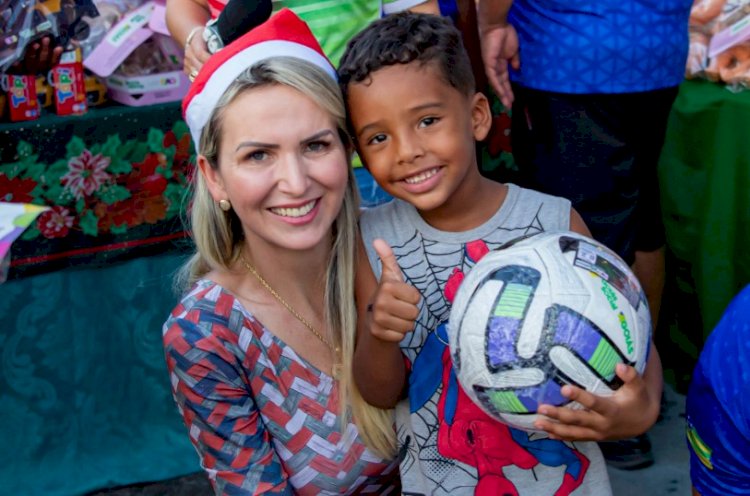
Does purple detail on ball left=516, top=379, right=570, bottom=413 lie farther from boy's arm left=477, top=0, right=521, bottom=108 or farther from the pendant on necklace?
boy's arm left=477, top=0, right=521, bottom=108

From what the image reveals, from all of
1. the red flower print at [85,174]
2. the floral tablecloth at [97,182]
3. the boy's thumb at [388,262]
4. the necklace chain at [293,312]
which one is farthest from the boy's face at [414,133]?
the red flower print at [85,174]

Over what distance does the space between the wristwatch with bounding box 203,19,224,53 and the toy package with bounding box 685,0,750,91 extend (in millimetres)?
1829

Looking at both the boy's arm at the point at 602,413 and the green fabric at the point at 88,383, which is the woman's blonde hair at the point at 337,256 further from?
the green fabric at the point at 88,383

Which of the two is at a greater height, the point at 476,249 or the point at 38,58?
the point at 476,249

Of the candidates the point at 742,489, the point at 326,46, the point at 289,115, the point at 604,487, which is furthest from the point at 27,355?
the point at 742,489

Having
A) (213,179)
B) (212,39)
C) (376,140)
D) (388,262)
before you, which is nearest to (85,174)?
(212,39)

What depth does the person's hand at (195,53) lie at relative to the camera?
2.36m

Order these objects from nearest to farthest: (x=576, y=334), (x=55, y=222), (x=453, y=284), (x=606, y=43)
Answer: (x=576, y=334), (x=453, y=284), (x=606, y=43), (x=55, y=222)

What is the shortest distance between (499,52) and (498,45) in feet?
0.07

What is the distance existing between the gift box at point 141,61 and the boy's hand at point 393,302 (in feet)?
6.08

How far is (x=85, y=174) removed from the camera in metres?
3.27

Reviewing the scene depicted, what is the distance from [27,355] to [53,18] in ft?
3.68

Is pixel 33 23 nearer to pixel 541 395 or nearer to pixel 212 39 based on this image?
pixel 212 39

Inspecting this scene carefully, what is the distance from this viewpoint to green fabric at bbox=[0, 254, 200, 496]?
3.31 m
